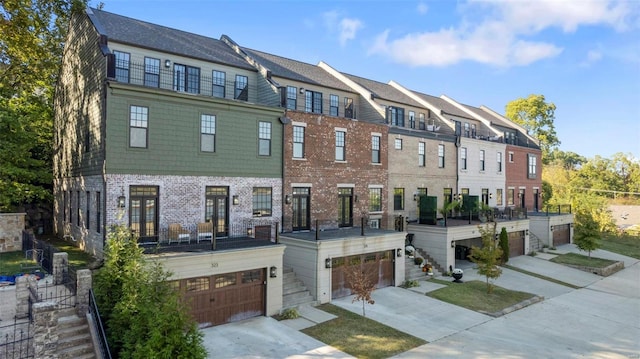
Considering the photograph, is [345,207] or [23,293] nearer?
[23,293]

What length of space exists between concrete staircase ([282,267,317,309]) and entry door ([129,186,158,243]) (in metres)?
5.81

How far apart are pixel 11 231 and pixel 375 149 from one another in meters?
20.2

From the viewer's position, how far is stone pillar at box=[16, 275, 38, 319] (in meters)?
11.8

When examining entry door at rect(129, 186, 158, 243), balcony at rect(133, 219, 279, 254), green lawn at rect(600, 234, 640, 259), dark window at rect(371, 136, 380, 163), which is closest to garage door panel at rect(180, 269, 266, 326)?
balcony at rect(133, 219, 279, 254)

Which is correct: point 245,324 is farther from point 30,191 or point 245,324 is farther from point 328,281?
point 30,191

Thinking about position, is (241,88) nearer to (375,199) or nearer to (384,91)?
(375,199)

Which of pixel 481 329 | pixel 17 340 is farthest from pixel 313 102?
pixel 17 340

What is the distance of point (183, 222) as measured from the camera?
56.5 feet

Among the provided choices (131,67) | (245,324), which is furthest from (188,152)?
(245,324)

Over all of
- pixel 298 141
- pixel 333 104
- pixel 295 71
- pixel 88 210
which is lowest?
pixel 88 210

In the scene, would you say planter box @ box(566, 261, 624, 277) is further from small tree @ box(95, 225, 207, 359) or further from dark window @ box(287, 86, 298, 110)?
small tree @ box(95, 225, 207, 359)

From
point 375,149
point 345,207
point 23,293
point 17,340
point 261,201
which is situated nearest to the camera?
point 17,340

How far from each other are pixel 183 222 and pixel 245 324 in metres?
5.30

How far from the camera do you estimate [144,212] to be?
642 inches
